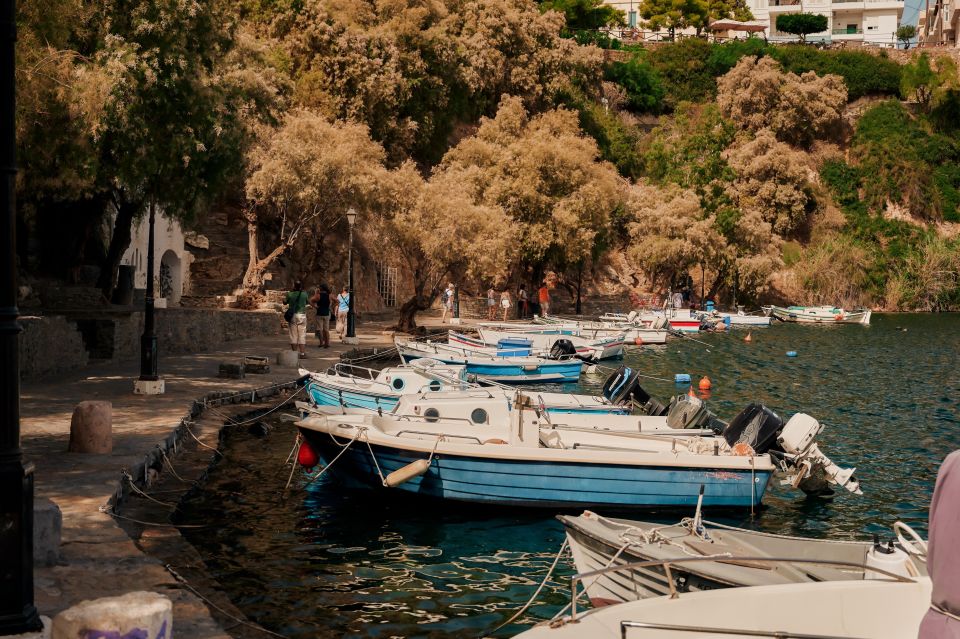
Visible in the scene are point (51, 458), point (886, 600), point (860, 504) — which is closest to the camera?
point (886, 600)

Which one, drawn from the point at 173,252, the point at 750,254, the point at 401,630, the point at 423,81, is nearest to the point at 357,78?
the point at 423,81

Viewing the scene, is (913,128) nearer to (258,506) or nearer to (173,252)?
(173,252)

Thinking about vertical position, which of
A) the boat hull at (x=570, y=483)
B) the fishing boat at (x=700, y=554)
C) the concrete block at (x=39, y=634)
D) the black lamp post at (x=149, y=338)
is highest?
the black lamp post at (x=149, y=338)

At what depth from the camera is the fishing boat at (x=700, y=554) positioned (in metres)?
8.56

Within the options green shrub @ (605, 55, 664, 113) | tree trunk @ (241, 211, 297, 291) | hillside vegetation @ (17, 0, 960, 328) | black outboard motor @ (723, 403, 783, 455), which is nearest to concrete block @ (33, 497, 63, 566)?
black outboard motor @ (723, 403, 783, 455)

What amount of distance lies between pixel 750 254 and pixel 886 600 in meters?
71.0

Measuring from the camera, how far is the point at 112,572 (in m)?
9.09

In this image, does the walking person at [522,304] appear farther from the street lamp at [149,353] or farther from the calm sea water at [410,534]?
the street lamp at [149,353]

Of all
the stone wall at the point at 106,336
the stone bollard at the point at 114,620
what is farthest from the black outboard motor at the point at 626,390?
the stone bollard at the point at 114,620

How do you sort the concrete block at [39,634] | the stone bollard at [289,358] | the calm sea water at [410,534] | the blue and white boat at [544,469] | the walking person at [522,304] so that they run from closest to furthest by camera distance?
the concrete block at [39,634], the calm sea water at [410,534], the blue and white boat at [544,469], the stone bollard at [289,358], the walking person at [522,304]

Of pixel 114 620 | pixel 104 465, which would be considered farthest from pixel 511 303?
pixel 114 620

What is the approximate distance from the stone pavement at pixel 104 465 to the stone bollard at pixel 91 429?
0.18 meters

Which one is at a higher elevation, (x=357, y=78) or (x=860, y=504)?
(x=357, y=78)

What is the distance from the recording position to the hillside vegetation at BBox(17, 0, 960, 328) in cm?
2134
